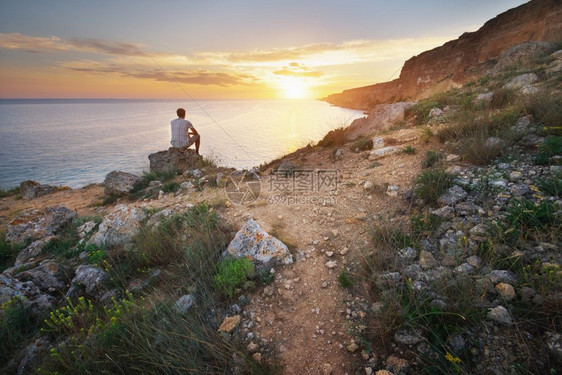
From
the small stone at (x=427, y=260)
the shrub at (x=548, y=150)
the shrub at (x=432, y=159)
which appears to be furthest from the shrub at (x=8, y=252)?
the shrub at (x=548, y=150)

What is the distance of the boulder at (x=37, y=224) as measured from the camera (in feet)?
16.7

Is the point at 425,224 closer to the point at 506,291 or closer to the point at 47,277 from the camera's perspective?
the point at 506,291

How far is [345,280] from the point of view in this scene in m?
2.62

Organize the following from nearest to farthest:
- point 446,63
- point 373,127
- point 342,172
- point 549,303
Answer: point 549,303 < point 342,172 < point 373,127 < point 446,63

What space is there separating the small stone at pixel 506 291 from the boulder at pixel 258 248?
211 centimetres

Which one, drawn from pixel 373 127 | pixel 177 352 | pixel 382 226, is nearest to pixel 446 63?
pixel 373 127

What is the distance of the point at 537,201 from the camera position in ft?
8.71

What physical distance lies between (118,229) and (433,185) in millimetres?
5570

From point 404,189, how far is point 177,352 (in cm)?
409

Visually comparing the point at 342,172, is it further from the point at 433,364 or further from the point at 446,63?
the point at 446,63

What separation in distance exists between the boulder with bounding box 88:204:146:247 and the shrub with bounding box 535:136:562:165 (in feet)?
22.2

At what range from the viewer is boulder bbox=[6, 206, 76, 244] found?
5.08m

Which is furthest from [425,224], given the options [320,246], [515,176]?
[515,176]
